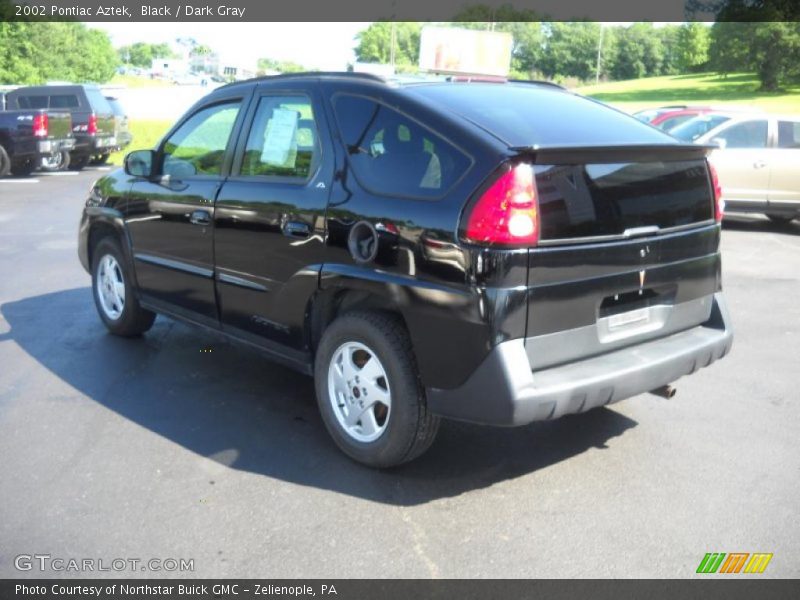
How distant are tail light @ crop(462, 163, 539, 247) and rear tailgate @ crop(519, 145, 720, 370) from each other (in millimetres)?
66

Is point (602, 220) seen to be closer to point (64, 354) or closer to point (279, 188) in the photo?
point (279, 188)

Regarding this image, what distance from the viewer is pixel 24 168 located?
69.6ft

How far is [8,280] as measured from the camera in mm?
8695

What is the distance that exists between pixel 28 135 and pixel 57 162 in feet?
7.10

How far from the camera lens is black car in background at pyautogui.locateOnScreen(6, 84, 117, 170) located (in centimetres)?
2188

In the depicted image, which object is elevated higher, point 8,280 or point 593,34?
point 593,34

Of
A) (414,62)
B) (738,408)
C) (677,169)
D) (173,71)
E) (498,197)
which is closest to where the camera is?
(498,197)

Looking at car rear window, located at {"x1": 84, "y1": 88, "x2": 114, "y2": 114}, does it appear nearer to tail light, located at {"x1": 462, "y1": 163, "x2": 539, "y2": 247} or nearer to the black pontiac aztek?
the black pontiac aztek

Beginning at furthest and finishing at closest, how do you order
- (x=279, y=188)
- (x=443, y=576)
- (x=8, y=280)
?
(x=8, y=280) < (x=279, y=188) < (x=443, y=576)

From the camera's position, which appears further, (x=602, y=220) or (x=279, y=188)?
(x=279, y=188)

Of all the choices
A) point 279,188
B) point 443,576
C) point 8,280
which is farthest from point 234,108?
point 8,280

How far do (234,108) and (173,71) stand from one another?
10241cm

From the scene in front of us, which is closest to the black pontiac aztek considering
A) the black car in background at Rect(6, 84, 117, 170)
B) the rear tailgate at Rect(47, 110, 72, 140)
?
the rear tailgate at Rect(47, 110, 72, 140)
